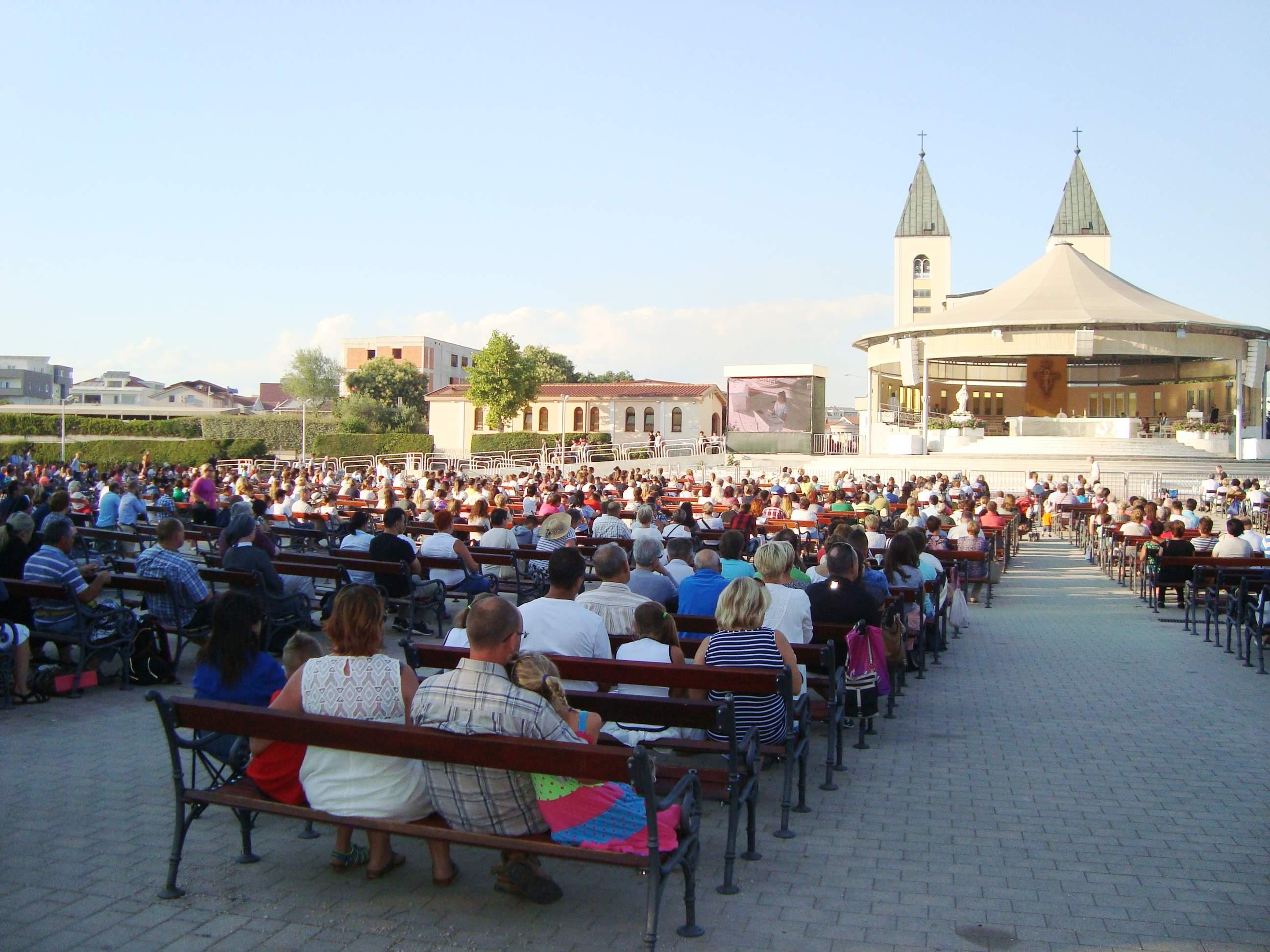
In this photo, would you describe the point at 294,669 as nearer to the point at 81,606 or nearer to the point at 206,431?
the point at 81,606

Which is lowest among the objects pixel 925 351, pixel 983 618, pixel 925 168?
pixel 983 618

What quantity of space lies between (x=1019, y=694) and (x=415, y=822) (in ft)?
18.9

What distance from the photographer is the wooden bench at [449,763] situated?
10.8 feet

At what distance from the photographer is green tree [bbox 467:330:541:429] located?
53.5 m

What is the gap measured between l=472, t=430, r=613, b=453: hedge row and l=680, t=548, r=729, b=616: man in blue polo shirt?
148 feet

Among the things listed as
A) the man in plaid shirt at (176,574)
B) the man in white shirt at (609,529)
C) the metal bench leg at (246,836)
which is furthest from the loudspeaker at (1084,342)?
the metal bench leg at (246,836)

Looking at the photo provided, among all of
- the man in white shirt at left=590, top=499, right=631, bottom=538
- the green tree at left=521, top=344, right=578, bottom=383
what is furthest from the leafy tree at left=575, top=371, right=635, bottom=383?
the man in white shirt at left=590, top=499, right=631, bottom=538

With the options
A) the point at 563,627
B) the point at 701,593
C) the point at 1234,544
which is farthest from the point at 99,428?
the point at 563,627

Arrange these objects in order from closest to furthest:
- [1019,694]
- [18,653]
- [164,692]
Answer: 1. [18,653]
2. [164,692]
3. [1019,694]

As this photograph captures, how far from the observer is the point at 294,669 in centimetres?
458

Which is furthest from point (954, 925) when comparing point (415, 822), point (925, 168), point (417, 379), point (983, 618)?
point (925, 168)

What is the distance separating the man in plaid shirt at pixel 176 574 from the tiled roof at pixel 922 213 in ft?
286

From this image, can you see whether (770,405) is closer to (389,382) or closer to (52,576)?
(389,382)

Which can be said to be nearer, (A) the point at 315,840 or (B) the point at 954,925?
(B) the point at 954,925
